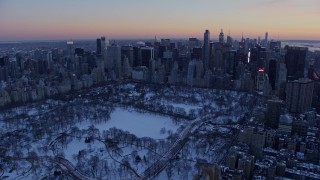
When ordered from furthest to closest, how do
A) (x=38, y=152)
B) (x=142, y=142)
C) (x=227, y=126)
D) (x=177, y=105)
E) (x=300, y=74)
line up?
(x=300, y=74), (x=177, y=105), (x=227, y=126), (x=142, y=142), (x=38, y=152)

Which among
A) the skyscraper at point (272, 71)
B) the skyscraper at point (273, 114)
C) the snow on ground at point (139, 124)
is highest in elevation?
the skyscraper at point (272, 71)

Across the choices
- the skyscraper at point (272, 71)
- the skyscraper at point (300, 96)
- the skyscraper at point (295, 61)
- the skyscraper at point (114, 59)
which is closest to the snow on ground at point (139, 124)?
the skyscraper at point (300, 96)

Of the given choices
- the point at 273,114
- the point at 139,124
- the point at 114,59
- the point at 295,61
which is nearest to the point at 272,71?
the point at 295,61

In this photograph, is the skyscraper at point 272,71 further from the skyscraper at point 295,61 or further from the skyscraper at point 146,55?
the skyscraper at point 146,55

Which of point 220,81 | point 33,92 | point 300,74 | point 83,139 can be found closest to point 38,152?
point 83,139

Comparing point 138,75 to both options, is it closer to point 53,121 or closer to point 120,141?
point 53,121

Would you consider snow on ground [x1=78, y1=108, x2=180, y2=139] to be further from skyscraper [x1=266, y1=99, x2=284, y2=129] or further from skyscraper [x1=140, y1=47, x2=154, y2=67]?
skyscraper [x1=140, y1=47, x2=154, y2=67]
